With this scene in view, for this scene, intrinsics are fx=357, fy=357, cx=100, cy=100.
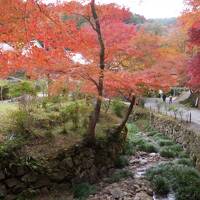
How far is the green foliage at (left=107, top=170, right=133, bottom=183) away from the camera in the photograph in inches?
481

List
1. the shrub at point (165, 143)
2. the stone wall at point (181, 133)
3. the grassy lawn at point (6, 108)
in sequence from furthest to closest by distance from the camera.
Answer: the shrub at point (165, 143)
the grassy lawn at point (6, 108)
the stone wall at point (181, 133)

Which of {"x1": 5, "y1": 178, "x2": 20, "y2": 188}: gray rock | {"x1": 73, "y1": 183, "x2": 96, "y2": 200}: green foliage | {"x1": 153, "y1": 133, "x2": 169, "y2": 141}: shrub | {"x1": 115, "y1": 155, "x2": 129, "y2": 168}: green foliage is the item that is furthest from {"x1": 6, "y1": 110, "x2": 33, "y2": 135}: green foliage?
{"x1": 153, "y1": 133, "x2": 169, "y2": 141}: shrub

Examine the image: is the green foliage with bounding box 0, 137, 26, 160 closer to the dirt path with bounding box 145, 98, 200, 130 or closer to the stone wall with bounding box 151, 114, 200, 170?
the stone wall with bounding box 151, 114, 200, 170

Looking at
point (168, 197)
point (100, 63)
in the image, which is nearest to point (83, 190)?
point (168, 197)

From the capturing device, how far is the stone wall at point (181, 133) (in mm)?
14094

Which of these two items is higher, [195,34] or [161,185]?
[195,34]

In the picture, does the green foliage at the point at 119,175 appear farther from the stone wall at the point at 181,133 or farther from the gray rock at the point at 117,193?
the stone wall at the point at 181,133

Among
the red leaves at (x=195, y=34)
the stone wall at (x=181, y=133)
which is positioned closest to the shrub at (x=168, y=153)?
the stone wall at (x=181, y=133)

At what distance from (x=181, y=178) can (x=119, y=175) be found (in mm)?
2198

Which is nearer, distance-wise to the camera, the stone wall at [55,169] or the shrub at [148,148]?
the stone wall at [55,169]

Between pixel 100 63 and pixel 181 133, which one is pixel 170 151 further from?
pixel 100 63

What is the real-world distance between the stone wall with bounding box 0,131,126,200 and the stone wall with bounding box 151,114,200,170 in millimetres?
3399

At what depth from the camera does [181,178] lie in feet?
37.9

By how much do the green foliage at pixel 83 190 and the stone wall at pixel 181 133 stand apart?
4.12m
